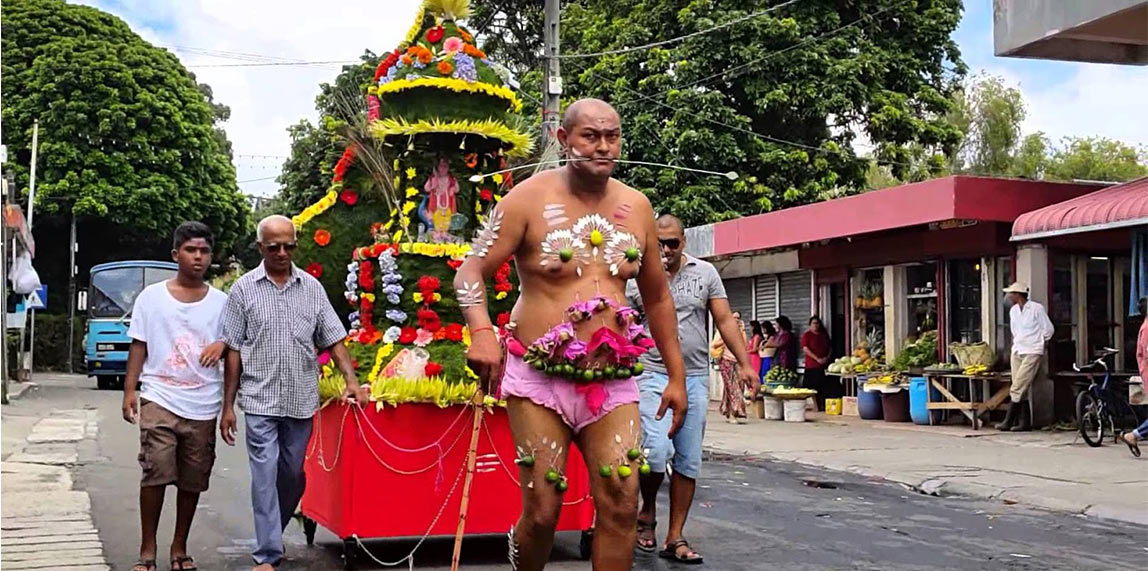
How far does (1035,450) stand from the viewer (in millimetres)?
14117

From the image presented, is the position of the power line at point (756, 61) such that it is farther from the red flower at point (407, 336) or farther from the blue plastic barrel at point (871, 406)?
the red flower at point (407, 336)

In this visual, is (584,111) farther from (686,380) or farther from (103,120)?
(103,120)

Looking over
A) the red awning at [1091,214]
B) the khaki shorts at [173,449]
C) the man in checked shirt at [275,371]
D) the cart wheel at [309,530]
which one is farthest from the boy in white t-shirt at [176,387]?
the red awning at [1091,214]

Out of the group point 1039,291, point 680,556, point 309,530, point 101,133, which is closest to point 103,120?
point 101,133

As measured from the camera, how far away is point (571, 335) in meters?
4.59

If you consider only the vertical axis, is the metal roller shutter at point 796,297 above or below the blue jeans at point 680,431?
above

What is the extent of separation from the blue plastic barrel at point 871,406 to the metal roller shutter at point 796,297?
316 centimetres

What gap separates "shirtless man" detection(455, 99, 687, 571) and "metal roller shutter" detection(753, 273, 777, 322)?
62.2 ft

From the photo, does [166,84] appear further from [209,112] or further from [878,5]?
[878,5]

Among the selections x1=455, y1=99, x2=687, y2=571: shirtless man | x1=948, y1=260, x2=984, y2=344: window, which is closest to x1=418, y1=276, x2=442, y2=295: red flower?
x1=455, y1=99, x2=687, y2=571: shirtless man

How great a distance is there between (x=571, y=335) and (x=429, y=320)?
2.72 m

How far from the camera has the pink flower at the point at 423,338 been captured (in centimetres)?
714

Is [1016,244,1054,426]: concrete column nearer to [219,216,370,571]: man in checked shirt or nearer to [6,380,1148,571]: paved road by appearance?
[6,380,1148,571]: paved road

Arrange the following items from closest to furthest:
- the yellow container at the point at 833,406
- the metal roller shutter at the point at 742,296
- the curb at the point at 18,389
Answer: the yellow container at the point at 833,406 < the curb at the point at 18,389 < the metal roller shutter at the point at 742,296
